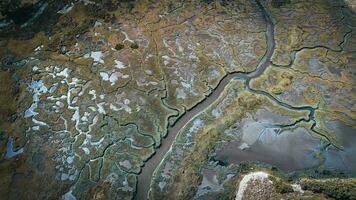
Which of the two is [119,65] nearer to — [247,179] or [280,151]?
[247,179]

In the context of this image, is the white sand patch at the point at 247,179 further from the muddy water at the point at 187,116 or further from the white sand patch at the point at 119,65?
the white sand patch at the point at 119,65

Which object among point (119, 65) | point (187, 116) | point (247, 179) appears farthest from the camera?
point (119, 65)

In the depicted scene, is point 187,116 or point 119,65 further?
point 119,65

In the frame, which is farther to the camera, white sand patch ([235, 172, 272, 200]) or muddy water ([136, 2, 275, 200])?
muddy water ([136, 2, 275, 200])

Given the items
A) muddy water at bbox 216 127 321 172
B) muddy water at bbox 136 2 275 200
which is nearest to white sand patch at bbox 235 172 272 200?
muddy water at bbox 216 127 321 172

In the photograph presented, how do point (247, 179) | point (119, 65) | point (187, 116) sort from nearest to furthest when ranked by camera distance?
1. point (247, 179)
2. point (187, 116)
3. point (119, 65)

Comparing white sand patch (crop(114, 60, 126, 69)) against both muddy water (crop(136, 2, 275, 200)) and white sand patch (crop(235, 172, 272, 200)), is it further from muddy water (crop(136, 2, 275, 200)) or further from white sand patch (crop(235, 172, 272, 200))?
white sand patch (crop(235, 172, 272, 200))

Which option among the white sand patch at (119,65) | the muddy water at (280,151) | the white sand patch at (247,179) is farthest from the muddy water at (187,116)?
the white sand patch at (119,65)

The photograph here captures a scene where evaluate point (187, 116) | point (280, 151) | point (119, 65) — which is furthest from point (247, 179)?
point (119, 65)

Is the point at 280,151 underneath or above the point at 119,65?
underneath
